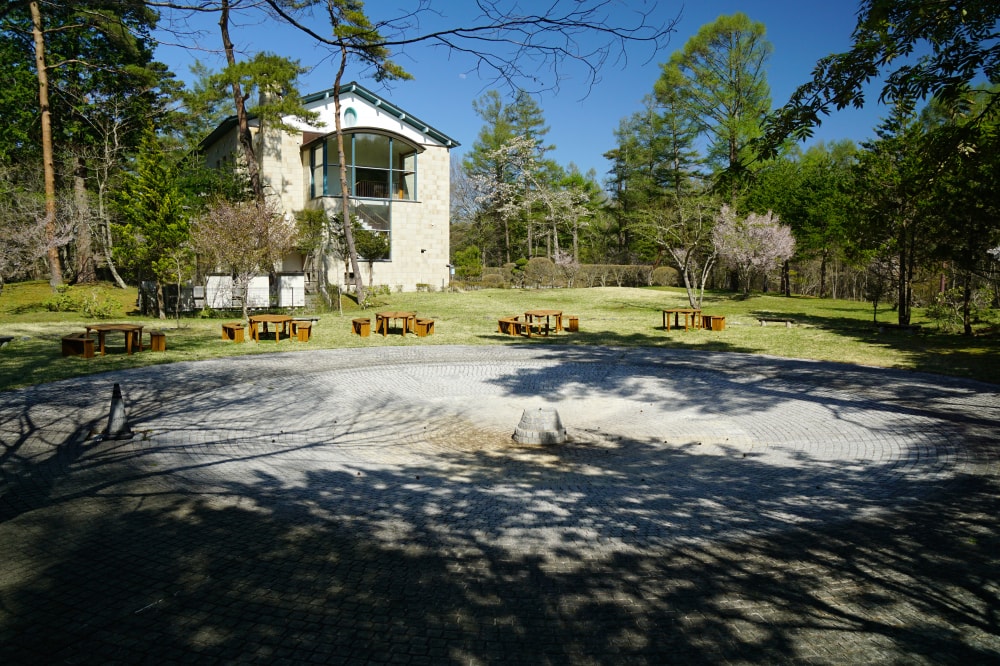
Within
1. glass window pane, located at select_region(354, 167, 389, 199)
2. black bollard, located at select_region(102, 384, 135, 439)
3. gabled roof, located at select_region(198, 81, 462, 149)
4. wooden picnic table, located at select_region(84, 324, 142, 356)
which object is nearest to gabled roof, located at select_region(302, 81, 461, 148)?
gabled roof, located at select_region(198, 81, 462, 149)

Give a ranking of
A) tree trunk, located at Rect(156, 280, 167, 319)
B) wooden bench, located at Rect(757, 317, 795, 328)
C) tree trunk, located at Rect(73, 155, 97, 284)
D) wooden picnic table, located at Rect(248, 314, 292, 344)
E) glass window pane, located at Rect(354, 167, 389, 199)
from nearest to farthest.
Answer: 1. wooden picnic table, located at Rect(248, 314, 292, 344)
2. wooden bench, located at Rect(757, 317, 795, 328)
3. tree trunk, located at Rect(156, 280, 167, 319)
4. tree trunk, located at Rect(73, 155, 97, 284)
5. glass window pane, located at Rect(354, 167, 389, 199)

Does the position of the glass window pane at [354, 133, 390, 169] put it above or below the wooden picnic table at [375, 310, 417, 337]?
above

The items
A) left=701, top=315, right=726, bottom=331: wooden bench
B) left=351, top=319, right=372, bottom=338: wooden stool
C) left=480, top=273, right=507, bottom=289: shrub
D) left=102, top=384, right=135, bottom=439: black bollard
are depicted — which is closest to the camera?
left=102, top=384, right=135, bottom=439: black bollard

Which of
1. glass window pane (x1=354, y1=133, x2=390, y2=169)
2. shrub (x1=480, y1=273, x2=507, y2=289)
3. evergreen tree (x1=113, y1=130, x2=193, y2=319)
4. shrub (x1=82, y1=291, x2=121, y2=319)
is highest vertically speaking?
glass window pane (x1=354, y1=133, x2=390, y2=169)

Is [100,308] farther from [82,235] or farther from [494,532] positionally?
[494,532]

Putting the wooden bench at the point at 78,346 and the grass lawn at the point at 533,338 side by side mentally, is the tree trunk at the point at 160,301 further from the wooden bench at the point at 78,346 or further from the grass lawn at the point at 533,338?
the wooden bench at the point at 78,346

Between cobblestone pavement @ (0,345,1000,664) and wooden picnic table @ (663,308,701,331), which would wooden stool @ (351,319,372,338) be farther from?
wooden picnic table @ (663,308,701,331)

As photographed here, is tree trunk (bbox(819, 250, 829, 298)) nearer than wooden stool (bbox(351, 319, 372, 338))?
No

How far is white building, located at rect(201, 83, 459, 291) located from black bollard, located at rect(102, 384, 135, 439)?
2718 centimetres

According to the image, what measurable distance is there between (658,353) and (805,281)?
114ft

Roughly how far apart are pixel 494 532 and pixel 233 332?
1551cm

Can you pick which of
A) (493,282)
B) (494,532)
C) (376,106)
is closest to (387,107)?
(376,106)

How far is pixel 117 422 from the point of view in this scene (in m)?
8.27

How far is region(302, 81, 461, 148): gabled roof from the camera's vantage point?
3469 centimetres
